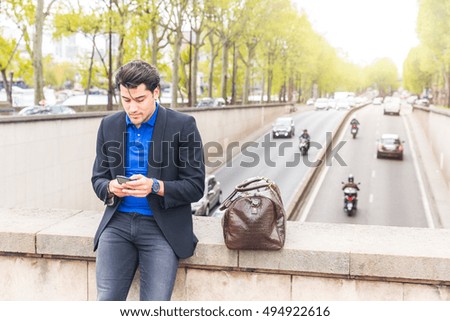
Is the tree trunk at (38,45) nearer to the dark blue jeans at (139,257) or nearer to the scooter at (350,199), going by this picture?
the scooter at (350,199)

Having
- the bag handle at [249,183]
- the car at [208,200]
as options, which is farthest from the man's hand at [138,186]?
the car at [208,200]

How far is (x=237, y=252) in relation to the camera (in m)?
4.06

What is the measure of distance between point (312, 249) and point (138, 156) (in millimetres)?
1298

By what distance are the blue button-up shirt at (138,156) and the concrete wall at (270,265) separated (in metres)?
0.56

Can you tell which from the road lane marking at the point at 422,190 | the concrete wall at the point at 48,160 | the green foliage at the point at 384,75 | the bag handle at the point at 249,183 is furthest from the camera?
the green foliage at the point at 384,75

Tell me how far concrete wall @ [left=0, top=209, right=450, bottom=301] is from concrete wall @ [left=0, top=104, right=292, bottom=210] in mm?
15025

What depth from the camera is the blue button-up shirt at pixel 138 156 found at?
3.76 meters

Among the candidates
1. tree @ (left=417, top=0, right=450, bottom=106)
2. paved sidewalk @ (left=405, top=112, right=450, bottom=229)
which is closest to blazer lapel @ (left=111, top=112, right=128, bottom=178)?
paved sidewalk @ (left=405, top=112, right=450, bottom=229)

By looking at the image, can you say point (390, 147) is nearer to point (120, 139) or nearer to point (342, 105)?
point (120, 139)

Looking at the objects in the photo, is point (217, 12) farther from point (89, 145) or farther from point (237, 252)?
point (237, 252)

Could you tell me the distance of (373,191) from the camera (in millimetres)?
32094

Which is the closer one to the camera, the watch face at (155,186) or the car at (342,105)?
the watch face at (155,186)

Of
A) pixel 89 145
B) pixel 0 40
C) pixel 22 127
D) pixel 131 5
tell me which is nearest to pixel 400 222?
pixel 89 145

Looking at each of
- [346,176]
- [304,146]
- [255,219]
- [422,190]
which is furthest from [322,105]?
[255,219]
